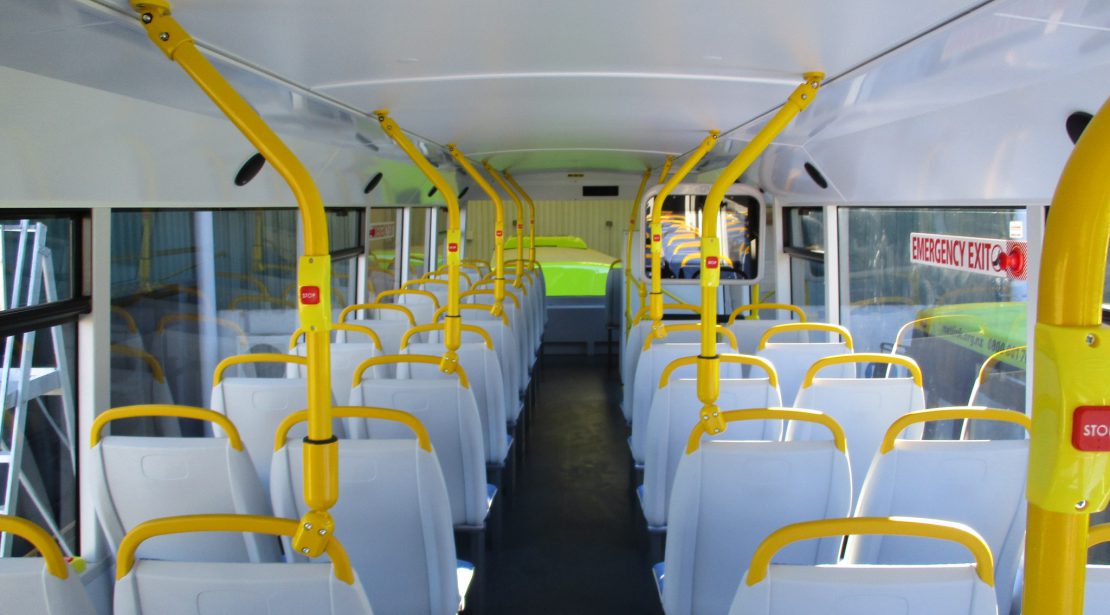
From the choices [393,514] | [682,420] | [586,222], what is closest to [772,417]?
[682,420]

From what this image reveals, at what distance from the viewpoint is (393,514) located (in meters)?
2.78

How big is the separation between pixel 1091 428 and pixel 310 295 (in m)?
1.43

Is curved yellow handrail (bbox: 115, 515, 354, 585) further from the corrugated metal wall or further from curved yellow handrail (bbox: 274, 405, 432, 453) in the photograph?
the corrugated metal wall

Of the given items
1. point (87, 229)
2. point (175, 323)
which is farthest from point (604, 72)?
point (175, 323)

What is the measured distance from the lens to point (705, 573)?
2.91 metres

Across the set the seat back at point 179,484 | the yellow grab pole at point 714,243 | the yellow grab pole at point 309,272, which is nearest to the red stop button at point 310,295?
the yellow grab pole at point 309,272

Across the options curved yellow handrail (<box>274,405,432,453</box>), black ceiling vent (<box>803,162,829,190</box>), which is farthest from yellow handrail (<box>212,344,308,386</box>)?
black ceiling vent (<box>803,162,829,190</box>)

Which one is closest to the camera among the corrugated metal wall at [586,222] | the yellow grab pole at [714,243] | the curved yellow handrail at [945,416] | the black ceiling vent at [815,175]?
the curved yellow handrail at [945,416]

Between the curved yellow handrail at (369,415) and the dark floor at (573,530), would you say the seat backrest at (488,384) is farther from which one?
the curved yellow handrail at (369,415)

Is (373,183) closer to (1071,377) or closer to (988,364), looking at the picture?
(988,364)

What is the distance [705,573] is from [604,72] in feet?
5.79

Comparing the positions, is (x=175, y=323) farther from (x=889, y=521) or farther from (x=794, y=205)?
(x=794, y=205)

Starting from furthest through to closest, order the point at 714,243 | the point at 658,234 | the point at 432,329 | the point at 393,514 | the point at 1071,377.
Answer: the point at 658,234 < the point at 432,329 < the point at 714,243 < the point at 393,514 < the point at 1071,377

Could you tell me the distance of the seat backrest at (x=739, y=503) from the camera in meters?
2.77
